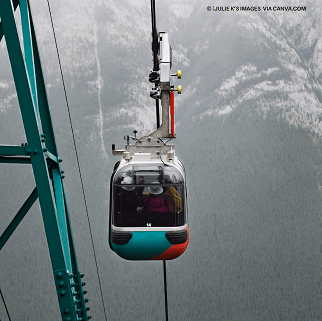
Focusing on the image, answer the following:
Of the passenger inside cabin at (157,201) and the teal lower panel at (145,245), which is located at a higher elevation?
the passenger inside cabin at (157,201)

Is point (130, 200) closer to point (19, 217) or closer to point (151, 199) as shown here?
point (151, 199)

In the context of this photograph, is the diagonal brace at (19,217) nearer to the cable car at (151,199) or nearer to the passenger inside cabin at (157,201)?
the cable car at (151,199)

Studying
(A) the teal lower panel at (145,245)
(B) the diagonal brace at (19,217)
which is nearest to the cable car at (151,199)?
(A) the teal lower panel at (145,245)

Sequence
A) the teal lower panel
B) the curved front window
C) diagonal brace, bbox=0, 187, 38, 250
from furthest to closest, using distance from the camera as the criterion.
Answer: the curved front window → the teal lower panel → diagonal brace, bbox=0, 187, 38, 250

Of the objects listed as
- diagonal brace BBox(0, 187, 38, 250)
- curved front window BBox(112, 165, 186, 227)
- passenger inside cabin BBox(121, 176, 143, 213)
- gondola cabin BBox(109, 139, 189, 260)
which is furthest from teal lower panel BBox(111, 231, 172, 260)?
diagonal brace BBox(0, 187, 38, 250)

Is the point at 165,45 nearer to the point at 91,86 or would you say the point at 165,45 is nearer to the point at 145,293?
the point at 145,293

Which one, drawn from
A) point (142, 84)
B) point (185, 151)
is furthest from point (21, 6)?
point (142, 84)

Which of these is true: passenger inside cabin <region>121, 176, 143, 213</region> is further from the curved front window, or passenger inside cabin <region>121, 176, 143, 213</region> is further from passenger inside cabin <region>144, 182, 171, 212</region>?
passenger inside cabin <region>144, 182, 171, 212</region>

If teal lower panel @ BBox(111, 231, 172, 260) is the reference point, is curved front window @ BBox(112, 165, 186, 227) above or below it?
above
